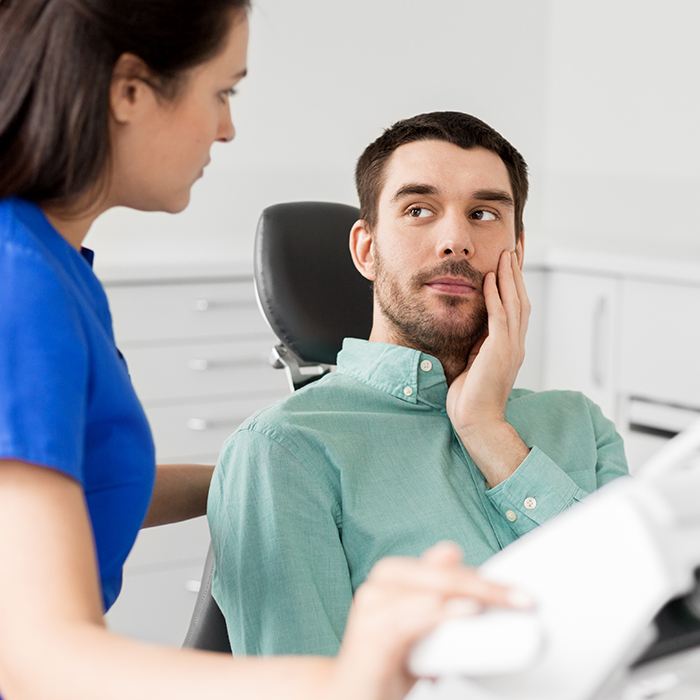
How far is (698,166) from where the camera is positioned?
375cm

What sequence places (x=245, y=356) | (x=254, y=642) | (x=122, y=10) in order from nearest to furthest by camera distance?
(x=122, y=10) < (x=254, y=642) < (x=245, y=356)

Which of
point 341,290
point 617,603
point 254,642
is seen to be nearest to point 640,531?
point 617,603

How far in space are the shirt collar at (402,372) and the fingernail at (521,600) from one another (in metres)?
1.06

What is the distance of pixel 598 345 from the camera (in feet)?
12.1

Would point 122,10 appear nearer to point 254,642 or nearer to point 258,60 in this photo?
point 254,642

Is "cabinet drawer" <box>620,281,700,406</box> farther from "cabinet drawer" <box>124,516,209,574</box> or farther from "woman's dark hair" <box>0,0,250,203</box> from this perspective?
"woman's dark hair" <box>0,0,250,203</box>

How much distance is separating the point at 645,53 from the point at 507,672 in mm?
3646

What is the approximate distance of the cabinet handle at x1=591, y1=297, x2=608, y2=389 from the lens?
367cm

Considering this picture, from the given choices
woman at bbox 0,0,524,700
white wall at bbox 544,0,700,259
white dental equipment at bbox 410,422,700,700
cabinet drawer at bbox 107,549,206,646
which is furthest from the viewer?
white wall at bbox 544,0,700,259

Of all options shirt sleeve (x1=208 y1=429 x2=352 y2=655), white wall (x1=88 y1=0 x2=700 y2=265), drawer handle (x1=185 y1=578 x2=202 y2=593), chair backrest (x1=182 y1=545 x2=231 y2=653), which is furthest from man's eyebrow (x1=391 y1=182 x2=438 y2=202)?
white wall (x1=88 y1=0 x2=700 y2=265)

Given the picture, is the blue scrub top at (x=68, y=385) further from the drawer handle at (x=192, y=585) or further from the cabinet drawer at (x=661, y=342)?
the cabinet drawer at (x=661, y=342)

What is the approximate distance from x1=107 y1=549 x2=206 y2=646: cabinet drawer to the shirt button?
178cm

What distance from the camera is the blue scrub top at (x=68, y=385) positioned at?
0.82 meters

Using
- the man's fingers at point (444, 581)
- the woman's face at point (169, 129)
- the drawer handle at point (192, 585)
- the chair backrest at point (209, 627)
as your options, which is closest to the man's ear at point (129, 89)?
the woman's face at point (169, 129)
